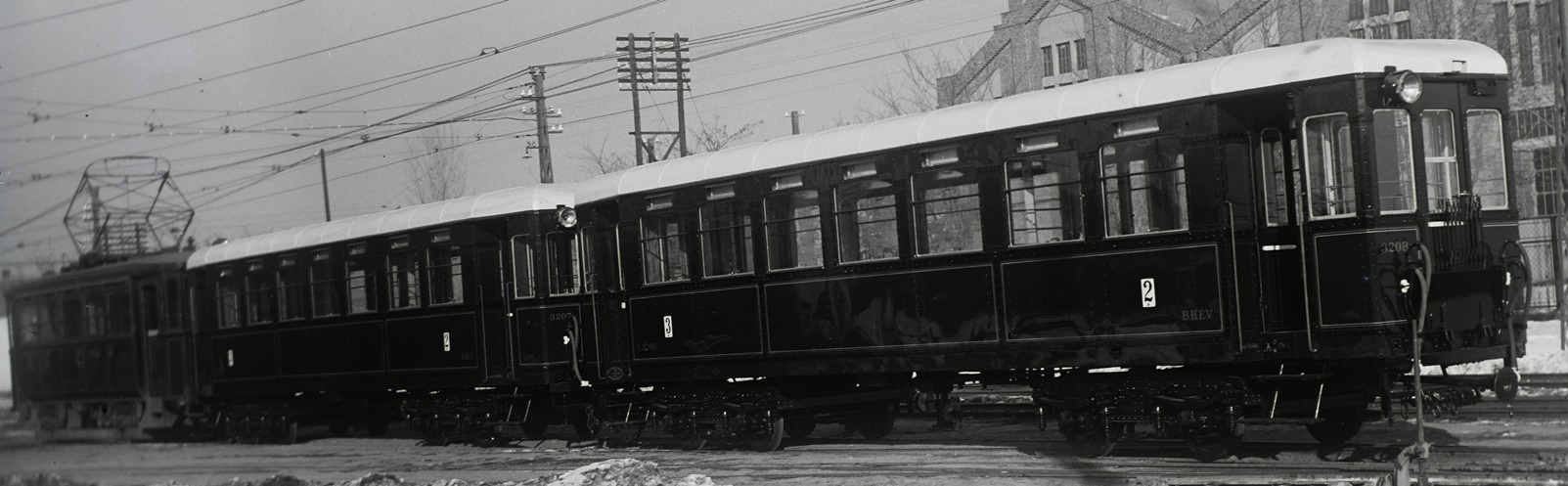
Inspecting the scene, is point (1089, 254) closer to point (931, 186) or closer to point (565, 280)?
point (931, 186)

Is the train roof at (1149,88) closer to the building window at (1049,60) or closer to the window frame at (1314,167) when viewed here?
the window frame at (1314,167)

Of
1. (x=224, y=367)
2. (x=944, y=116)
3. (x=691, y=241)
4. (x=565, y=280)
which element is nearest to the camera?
(x=944, y=116)

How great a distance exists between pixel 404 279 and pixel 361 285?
0.97m

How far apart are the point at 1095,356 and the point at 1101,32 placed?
26789mm

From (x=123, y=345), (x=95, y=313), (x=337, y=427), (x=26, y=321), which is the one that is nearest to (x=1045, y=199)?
(x=26, y=321)

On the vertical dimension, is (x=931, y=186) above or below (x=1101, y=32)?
below

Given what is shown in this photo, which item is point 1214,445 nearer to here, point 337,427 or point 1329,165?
point 1329,165

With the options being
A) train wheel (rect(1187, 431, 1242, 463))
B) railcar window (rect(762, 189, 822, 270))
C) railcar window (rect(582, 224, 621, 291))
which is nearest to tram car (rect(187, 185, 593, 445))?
railcar window (rect(582, 224, 621, 291))

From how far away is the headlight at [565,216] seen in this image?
663 inches

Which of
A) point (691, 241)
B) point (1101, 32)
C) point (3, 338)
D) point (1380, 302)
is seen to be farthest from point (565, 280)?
point (1101, 32)

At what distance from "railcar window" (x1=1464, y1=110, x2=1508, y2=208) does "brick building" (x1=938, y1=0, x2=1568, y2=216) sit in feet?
29.0

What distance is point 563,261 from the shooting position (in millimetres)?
16906

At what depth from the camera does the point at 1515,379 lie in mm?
10250

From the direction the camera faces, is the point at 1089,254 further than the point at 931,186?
No
